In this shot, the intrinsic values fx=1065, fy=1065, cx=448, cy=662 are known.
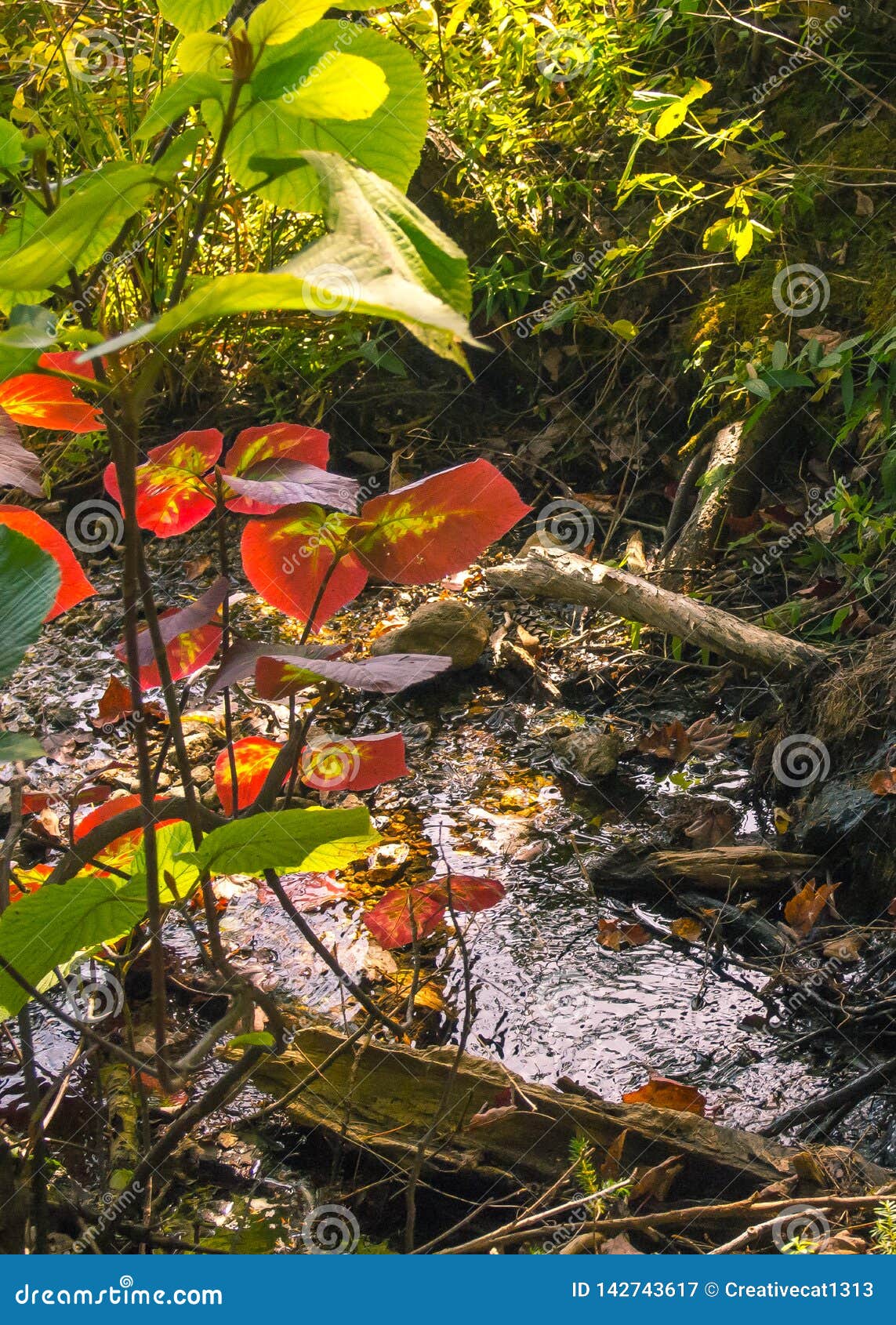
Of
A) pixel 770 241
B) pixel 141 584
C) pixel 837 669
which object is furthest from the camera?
pixel 770 241

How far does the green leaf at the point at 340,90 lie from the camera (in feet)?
1.63

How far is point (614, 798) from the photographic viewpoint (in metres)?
1.92

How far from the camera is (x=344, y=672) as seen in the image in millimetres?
630

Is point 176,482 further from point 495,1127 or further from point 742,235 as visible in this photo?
point 742,235

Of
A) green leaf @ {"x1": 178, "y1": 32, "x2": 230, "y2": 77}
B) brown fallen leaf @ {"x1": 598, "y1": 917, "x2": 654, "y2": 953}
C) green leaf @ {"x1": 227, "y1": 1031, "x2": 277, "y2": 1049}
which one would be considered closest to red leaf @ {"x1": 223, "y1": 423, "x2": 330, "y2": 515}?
green leaf @ {"x1": 178, "y1": 32, "x2": 230, "y2": 77}

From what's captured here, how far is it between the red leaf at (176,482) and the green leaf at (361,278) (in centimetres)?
37

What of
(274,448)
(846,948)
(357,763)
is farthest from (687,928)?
(274,448)

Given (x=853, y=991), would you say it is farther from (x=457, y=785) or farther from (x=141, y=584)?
(x=141, y=584)

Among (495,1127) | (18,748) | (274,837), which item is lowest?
(495,1127)

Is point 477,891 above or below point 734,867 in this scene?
above

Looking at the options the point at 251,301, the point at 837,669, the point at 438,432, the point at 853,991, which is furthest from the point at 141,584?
the point at 438,432

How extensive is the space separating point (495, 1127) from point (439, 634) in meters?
1.24

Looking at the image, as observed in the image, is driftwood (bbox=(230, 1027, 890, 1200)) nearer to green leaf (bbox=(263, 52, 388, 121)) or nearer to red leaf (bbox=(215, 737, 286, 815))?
red leaf (bbox=(215, 737, 286, 815))
